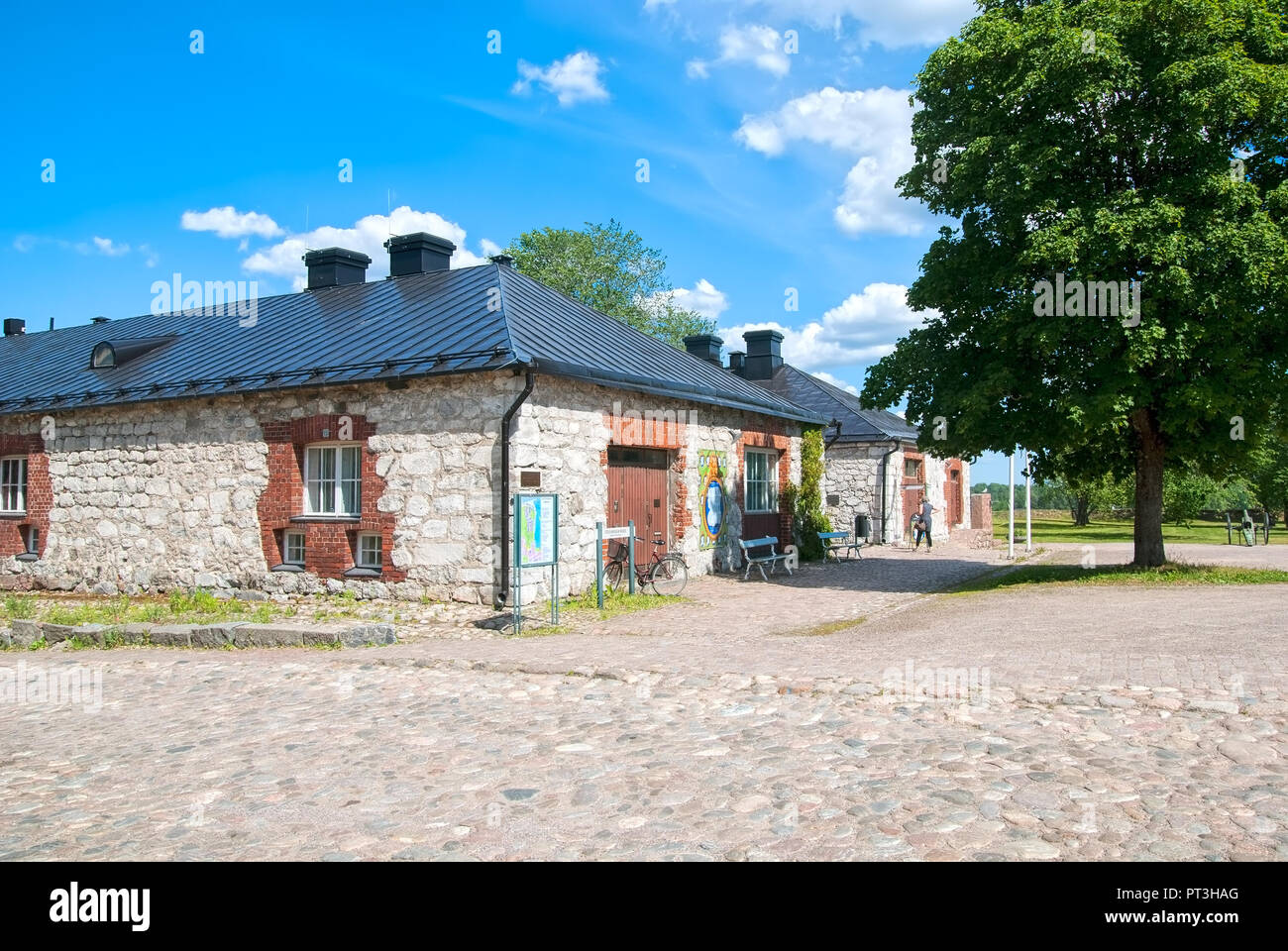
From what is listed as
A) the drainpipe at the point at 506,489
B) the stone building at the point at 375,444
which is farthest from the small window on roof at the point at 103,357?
the drainpipe at the point at 506,489

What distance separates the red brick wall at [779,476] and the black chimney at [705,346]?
5.92m

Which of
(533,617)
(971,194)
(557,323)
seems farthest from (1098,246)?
(533,617)

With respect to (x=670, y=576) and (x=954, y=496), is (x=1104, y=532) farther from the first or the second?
(x=670, y=576)

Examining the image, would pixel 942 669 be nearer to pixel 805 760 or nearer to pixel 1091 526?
pixel 805 760

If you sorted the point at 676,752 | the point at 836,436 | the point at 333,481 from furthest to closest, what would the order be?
the point at 836,436, the point at 333,481, the point at 676,752

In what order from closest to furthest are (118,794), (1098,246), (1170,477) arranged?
(118,794) → (1098,246) → (1170,477)

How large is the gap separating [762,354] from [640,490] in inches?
600

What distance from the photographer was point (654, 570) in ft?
48.4

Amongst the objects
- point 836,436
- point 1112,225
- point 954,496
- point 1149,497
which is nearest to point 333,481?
point 1112,225

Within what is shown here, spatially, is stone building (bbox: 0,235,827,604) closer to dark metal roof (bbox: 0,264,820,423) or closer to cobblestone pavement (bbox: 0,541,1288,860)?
dark metal roof (bbox: 0,264,820,423)

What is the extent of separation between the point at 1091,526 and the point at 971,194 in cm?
3033

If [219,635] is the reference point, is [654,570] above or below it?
above

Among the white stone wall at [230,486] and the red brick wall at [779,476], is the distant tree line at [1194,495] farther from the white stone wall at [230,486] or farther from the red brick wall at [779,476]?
the white stone wall at [230,486]

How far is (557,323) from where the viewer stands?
48.6 feet
